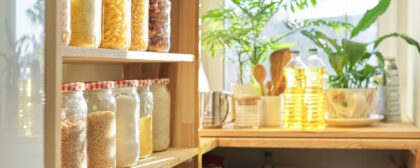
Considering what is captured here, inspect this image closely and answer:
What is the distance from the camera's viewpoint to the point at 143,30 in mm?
1325

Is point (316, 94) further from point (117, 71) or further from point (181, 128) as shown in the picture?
point (117, 71)

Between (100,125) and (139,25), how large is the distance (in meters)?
0.28

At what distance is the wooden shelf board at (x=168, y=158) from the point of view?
4.39 feet

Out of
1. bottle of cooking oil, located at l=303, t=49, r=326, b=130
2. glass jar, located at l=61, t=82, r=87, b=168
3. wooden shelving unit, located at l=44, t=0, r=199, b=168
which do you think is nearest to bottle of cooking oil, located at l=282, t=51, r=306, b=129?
bottle of cooking oil, located at l=303, t=49, r=326, b=130

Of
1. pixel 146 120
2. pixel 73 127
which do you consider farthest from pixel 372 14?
pixel 73 127

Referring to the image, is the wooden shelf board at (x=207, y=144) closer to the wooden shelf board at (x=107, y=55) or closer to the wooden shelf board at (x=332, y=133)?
the wooden shelf board at (x=332, y=133)

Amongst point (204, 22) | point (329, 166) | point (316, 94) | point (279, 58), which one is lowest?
point (329, 166)

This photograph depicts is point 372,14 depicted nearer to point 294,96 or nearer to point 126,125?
point 294,96

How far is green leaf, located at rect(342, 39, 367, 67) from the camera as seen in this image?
6.44 ft

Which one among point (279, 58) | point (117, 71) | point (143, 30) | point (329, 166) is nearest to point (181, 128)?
point (117, 71)

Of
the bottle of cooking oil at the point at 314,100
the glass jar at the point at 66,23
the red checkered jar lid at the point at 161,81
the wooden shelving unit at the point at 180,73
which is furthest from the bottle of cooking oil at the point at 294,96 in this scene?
the glass jar at the point at 66,23

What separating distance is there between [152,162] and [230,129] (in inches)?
23.0

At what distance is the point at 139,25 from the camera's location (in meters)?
1.31

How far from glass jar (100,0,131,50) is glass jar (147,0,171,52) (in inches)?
8.8
